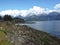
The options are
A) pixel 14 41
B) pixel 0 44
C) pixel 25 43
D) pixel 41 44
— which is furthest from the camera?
pixel 41 44

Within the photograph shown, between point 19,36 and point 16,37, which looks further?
point 19,36

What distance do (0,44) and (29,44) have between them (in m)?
2.61

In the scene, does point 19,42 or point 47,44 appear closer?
point 19,42

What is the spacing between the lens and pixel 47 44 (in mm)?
16594

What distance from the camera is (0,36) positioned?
10414mm

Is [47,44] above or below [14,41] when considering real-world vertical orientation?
below

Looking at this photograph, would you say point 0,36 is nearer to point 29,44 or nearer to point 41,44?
point 29,44

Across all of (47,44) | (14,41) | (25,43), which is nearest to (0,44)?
(14,41)

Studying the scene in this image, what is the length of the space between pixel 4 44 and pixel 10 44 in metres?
0.60

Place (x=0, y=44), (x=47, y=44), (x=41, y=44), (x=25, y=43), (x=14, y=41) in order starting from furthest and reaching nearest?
(x=47, y=44) → (x=41, y=44) → (x=25, y=43) → (x=14, y=41) → (x=0, y=44)

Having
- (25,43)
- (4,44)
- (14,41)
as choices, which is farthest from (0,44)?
(25,43)

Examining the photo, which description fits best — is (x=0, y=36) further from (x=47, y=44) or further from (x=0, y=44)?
(x=47, y=44)

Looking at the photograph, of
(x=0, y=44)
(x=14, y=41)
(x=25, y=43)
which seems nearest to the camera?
(x=0, y=44)

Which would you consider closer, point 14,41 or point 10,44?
point 10,44
